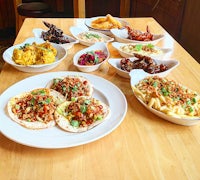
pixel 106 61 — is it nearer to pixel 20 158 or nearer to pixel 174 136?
pixel 174 136

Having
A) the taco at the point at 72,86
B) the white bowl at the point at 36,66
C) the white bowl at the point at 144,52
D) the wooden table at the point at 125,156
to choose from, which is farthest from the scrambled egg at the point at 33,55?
the wooden table at the point at 125,156

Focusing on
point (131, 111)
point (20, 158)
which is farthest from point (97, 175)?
point (131, 111)

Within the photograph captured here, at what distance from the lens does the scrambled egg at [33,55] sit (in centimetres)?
127

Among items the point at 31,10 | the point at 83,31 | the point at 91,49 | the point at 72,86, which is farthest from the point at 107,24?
the point at 31,10

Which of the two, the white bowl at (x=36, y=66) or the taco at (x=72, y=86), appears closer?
the taco at (x=72, y=86)

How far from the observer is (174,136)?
0.93 meters

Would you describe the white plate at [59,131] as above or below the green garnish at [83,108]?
below

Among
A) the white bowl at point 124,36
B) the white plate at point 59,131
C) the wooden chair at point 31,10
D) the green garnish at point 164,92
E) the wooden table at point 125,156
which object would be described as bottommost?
the wooden chair at point 31,10

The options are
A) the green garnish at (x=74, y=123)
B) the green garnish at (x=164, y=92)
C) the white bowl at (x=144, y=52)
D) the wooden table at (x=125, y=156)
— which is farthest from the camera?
the white bowl at (x=144, y=52)

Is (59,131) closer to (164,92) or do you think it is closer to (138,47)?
(164,92)

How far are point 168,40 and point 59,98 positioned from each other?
0.99 m

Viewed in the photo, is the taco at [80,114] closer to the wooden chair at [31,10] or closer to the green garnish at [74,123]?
the green garnish at [74,123]

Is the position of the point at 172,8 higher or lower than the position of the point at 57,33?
lower

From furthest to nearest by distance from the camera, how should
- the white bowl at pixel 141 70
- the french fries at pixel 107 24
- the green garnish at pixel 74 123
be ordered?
1. the french fries at pixel 107 24
2. the white bowl at pixel 141 70
3. the green garnish at pixel 74 123
